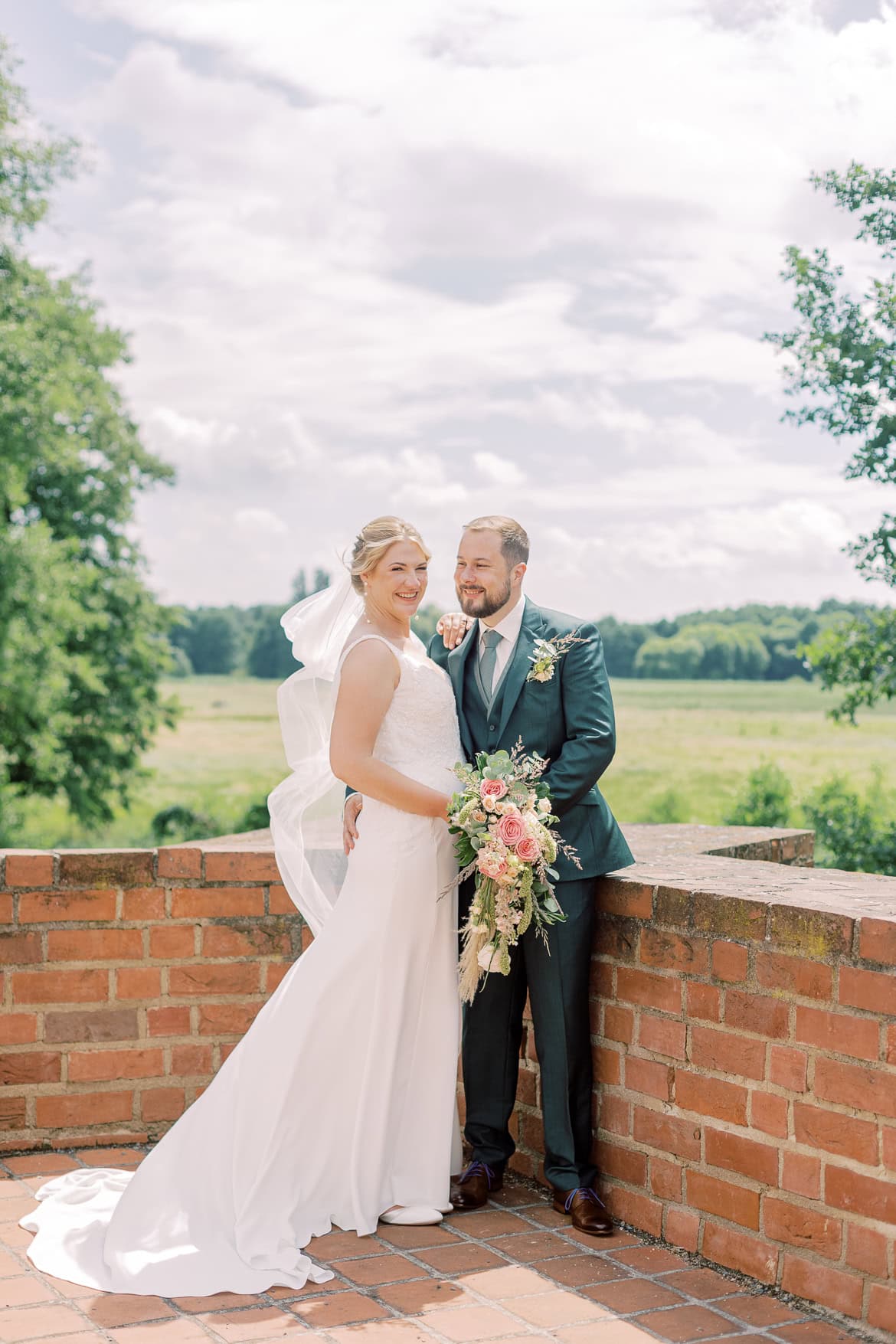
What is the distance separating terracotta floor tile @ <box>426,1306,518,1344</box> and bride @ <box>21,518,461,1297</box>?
0.55 m

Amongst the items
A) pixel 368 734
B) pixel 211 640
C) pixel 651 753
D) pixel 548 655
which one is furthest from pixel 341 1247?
pixel 211 640

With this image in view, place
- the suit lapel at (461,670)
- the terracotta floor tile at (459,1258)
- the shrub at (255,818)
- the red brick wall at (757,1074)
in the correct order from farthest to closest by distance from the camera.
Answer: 1. the shrub at (255,818)
2. the suit lapel at (461,670)
3. the terracotta floor tile at (459,1258)
4. the red brick wall at (757,1074)

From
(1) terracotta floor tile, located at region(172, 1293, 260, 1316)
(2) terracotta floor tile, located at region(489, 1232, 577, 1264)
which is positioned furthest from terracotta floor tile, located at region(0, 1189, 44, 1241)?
(2) terracotta floor tile, located at region(489, 1232, 577, 1264)

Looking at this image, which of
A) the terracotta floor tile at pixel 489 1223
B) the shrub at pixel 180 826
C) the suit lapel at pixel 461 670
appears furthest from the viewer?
the shrub at pixel 180 826

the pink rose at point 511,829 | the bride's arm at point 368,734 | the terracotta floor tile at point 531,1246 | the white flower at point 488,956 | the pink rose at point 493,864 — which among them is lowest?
the terracotta floor tile at point 531,1246

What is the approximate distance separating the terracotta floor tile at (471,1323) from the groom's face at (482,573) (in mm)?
1900

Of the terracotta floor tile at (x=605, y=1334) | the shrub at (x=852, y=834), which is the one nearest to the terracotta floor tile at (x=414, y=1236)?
the terracotta floor tile at (x=605, y=1334)

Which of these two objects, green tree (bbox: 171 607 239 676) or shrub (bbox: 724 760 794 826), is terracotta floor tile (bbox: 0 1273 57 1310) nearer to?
shrub (bbox: 724 760 794 826)

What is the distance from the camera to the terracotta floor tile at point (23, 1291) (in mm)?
3137

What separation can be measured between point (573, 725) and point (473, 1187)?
1.44 metres

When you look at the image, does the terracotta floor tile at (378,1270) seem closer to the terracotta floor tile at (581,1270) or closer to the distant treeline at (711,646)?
the terracotta floor tile at (581,1270)

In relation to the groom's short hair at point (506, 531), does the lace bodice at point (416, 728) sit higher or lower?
lower

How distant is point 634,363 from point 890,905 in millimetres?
36736

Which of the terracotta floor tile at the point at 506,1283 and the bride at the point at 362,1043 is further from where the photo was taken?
the bride at the point at 362,1043
